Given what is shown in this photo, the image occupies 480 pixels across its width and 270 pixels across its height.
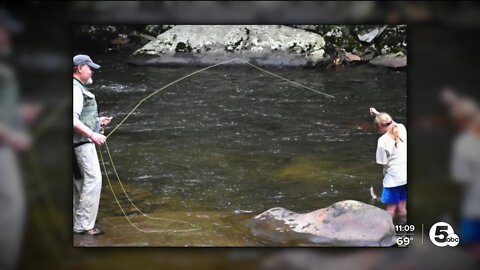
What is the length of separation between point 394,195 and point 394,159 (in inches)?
12.2

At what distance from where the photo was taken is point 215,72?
7008 millimetres

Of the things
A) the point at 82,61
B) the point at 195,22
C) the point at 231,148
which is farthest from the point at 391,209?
the point at 82,61

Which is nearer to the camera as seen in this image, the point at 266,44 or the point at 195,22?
the point at 195,22

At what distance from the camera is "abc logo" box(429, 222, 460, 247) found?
6.93m

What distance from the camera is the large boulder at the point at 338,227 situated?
22.8 ft

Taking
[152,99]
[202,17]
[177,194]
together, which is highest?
[202,17]

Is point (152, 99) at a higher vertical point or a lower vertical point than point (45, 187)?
higher

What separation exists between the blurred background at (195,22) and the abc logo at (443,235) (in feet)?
0.17

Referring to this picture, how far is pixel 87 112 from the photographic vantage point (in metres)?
6.98

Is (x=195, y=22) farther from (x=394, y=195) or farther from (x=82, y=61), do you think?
(x=394, y=195)

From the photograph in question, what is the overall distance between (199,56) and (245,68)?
0.43m

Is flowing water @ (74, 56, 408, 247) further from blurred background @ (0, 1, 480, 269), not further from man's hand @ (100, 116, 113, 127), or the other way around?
blurred background @ (0, 1, 480, 269)

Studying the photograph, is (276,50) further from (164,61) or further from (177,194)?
(177,194)

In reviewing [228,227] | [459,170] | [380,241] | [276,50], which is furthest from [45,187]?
[459,170]
